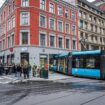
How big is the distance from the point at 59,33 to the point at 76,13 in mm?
8181

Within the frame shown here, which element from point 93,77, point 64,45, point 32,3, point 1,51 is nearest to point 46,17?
point 32,3

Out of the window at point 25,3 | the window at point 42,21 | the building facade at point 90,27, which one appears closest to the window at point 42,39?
the window at point 42,21

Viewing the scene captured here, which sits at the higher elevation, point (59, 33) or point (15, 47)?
point (59, 33)

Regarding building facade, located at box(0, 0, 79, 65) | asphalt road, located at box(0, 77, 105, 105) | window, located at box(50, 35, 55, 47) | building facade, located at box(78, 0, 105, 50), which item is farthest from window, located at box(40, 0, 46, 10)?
asphalt road, located at box(0, 77, 105, 105)

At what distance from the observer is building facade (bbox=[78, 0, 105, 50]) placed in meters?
55.5

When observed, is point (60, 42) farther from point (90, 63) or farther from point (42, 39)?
point (90, 63)

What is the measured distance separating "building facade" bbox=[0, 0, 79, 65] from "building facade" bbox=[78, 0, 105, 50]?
3.41 meters

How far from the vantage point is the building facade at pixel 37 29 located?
41.6 meters

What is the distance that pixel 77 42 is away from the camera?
52.3 meters

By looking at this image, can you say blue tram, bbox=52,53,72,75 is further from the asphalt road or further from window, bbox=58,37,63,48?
the asphalt road

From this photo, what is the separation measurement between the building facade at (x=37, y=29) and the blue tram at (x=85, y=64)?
1098cm

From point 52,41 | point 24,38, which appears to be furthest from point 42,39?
point 24,38

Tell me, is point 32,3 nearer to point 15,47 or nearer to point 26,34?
point 26,34

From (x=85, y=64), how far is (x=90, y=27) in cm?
3530
